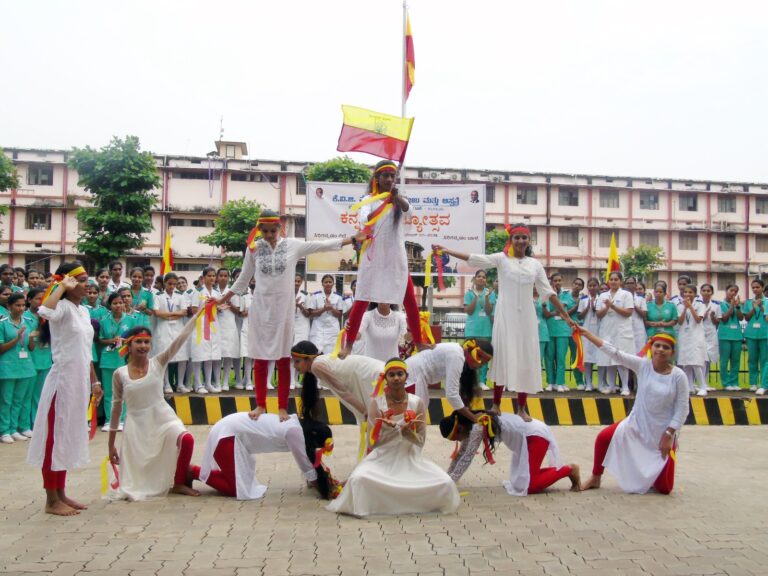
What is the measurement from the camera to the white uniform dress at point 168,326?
10359 millimetres

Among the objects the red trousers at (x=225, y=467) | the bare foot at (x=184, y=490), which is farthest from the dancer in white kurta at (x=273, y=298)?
the bare foot at (x=184, y=490)

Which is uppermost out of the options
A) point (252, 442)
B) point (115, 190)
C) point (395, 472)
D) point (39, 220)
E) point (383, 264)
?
point (39, 220)

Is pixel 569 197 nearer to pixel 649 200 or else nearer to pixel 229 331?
pixel 649 200

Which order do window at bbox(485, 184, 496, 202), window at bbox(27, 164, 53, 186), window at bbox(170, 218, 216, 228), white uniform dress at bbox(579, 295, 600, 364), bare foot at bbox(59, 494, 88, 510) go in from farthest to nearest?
window at bbox(485, 184, 496, 202) < window at bbox(170, 218, 216, 228) < window at bbox(27, 164, 53, 186) < white uniform dress at bbox(579, 295, 600, 364) < bare foot at bbox(59, 494, 88, 510)

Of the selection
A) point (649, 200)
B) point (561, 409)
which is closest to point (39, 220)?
point (649, 200)

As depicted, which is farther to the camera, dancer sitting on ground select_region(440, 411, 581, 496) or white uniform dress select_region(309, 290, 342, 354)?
white uniform dress select_region(309, 290, 342, 354)

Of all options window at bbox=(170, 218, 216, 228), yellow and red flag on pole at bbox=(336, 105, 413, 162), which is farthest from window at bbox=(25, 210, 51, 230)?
yellow and red flag on pole at bbox=(336, 105, 413, 162)

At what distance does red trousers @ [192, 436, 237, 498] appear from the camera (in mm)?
6074

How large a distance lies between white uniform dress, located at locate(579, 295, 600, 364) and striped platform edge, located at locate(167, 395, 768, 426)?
147cm

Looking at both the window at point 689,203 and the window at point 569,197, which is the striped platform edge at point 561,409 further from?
the window at point 689,203

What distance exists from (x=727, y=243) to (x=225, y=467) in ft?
144

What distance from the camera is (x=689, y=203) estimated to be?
140ft

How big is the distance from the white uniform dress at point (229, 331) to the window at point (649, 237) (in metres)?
35.6

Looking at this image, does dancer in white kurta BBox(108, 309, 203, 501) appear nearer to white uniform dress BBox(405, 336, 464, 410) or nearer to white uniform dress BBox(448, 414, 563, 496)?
white uniform dress BBox(405, 336, 464, 410)
